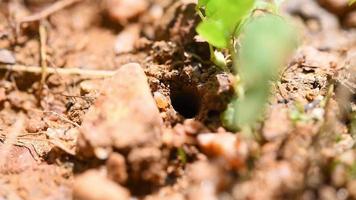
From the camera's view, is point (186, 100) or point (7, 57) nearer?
point (186, 100)

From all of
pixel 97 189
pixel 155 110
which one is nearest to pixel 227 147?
pixel 155 110

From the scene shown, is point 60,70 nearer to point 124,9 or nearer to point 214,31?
point 124,9

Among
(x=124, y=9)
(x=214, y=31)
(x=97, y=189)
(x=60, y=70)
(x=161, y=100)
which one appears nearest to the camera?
(x=97, y=189)

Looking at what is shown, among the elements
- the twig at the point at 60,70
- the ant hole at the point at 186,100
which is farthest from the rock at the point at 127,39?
the ant hole at the point at 186,100

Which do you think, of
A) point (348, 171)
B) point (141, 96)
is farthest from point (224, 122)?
point (348, 171)

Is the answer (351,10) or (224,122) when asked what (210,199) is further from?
(351,10)

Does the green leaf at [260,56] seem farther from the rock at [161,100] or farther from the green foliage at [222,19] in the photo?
the rock at [161,100]

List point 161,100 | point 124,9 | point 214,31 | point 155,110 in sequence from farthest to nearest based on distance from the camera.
Result: point 124,9, point 161,100, point 214,31, point 155,110
